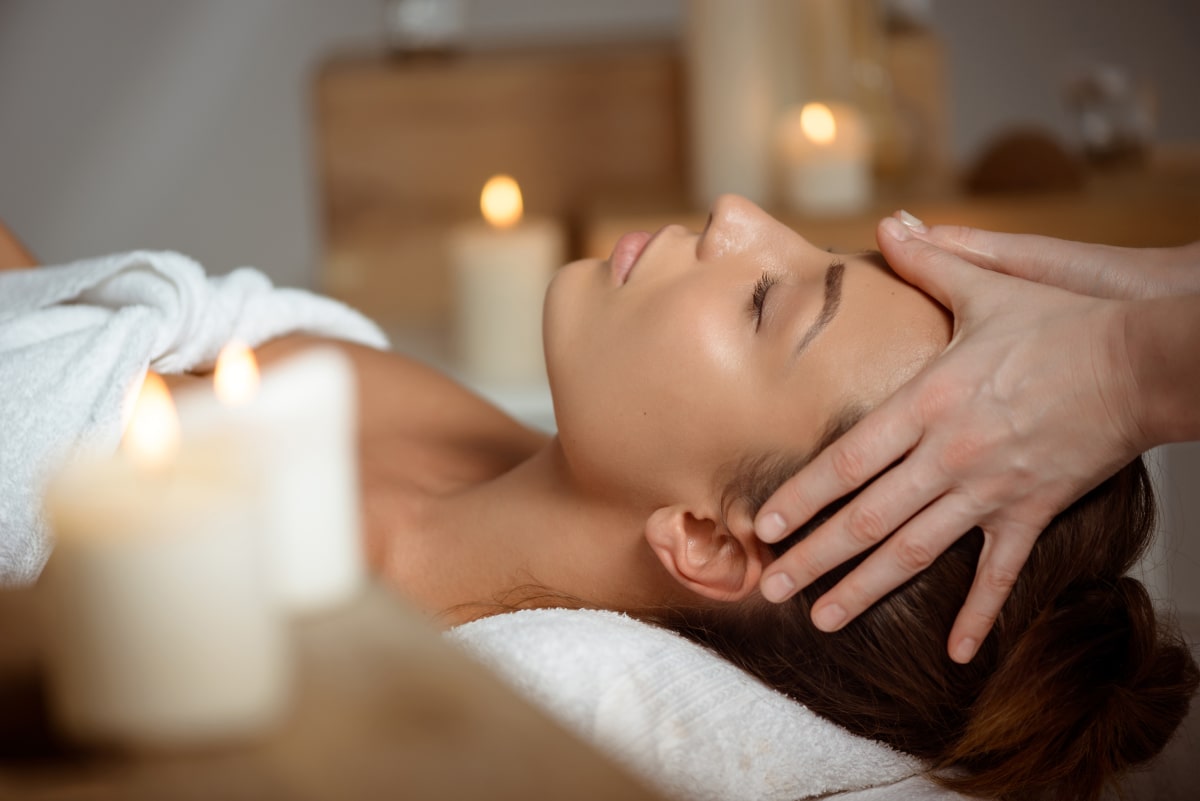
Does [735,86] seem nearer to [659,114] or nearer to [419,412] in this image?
A: [659,114]

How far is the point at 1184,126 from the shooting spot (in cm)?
349

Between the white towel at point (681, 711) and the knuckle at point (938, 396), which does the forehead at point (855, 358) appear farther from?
the white towel at point (681, 711)

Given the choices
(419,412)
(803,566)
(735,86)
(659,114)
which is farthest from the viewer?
(659,114)

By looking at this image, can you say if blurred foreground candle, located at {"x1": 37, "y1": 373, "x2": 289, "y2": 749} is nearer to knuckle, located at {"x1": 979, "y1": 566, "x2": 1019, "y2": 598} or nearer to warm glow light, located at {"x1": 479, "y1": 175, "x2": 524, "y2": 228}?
knuckle, located at {"x1": 979, "y1": 566, "x2": 1019, "y2": 598}

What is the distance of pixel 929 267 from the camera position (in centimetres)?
87

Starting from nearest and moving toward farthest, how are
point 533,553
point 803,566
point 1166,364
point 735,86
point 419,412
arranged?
point 1166,364, point 803,566, point 533,553, point 419,412, point 735,86

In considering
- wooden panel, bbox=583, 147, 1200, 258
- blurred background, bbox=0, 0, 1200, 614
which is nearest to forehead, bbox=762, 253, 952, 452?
blurred background, bbox=0, 0, 1200, 614

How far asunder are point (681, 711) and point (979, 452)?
9.9 inches

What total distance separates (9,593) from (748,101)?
5.21 feet

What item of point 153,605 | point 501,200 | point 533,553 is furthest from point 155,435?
point 501,200

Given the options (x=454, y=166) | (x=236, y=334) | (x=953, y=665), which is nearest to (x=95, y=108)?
(x=454, y=166)

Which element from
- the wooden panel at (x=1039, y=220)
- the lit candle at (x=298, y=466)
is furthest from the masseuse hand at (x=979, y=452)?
the wooden panel at (x=1039, y=220)

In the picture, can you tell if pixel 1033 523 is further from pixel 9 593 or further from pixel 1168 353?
pixel 9 593

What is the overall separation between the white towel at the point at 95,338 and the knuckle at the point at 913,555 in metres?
0.59
